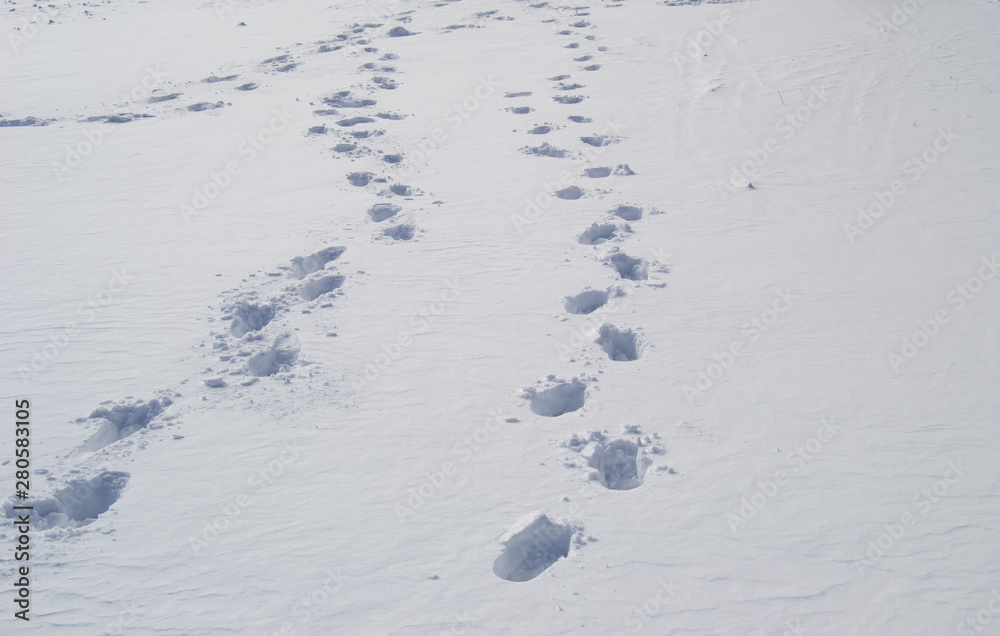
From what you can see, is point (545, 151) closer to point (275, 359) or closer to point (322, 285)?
point (322, 285)

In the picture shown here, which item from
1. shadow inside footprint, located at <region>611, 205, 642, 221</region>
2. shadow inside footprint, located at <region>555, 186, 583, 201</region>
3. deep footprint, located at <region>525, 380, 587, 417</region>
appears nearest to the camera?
deep footprint, located at <region>525, 380, 587, 417</region>

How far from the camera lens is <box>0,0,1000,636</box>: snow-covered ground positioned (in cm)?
261

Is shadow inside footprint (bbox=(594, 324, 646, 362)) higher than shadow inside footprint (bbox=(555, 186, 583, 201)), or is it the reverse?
shadow inside footprint (bbox=(555, 186, 583, 201))

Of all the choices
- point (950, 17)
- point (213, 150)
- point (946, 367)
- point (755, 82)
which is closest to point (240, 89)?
point (213, 150)

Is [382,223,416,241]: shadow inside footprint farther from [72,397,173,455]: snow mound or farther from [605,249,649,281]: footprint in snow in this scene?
[72,397,173,455]: snow mound

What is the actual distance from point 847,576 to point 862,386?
3.87ft

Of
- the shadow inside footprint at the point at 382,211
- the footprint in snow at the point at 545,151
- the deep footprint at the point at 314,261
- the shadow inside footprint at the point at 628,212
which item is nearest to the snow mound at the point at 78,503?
the deep footprint at the point at 314,261

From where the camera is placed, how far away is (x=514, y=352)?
379 cm

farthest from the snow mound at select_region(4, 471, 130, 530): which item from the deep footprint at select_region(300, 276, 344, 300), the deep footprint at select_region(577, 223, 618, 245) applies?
the deep footprint at select_region(577, 223, 618, 245)

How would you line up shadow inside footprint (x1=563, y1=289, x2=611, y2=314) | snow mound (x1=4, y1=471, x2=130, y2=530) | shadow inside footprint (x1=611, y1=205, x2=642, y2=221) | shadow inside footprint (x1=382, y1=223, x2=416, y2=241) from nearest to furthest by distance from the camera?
snow mound (x1=4, y1=471, x2=130, y2=530)
shadow inside footprint (x1=563, y1=289, x2=611, y2=314)
shadow inside footprint (x1=382, y1=223, x2=416, y2=241)
shadow inside footprint (x1=611, y1=205, x2=642, y2=221)

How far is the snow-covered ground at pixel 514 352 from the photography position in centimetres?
261

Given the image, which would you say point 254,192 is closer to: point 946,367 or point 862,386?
→ point 862,386

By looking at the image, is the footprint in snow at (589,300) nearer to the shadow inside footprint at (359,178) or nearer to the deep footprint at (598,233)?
the deep footprint at (598,233)

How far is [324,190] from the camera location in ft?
18.0
